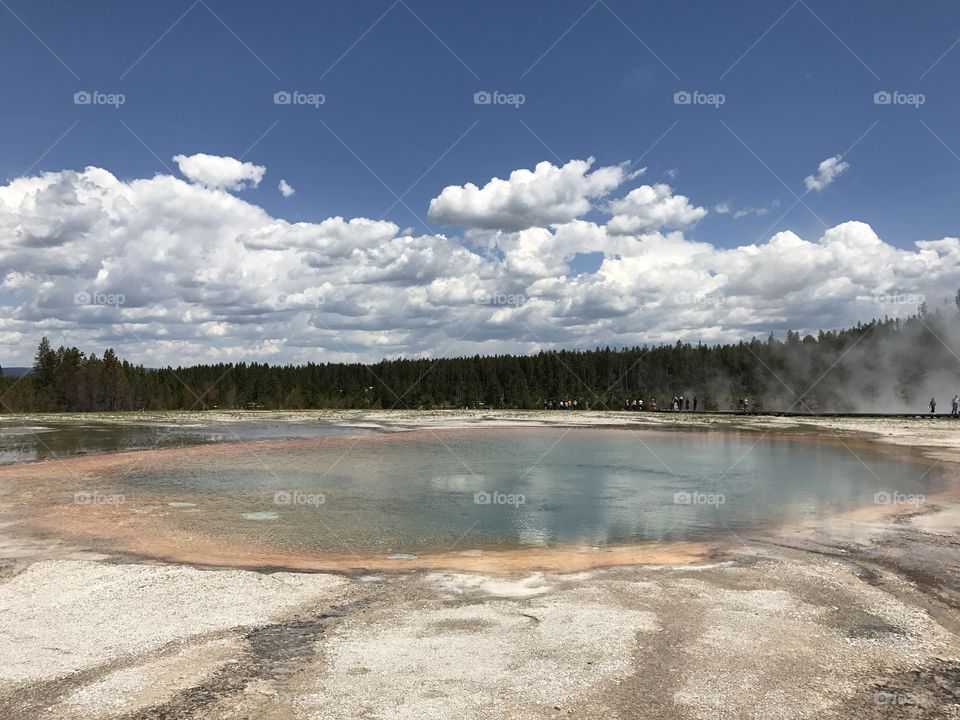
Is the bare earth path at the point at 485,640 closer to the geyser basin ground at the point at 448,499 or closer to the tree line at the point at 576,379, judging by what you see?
the geyser basin ground at the point at 448,499

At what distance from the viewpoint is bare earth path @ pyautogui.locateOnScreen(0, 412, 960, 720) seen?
5582mm

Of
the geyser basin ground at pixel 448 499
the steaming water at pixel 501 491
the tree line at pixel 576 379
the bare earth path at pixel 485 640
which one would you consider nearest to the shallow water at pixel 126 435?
the geyser basin ground at pixel 448 499

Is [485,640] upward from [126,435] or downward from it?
downward

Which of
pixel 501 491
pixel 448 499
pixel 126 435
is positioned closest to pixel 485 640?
pixel 448 499

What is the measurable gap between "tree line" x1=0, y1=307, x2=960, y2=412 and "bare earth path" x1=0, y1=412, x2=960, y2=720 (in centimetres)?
7032

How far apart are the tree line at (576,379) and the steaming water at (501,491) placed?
175ft

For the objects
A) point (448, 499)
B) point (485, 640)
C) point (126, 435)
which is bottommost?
point (448, 499)

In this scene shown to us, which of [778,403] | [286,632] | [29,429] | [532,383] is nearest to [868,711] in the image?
[286,632]

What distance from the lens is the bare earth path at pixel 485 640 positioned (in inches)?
220

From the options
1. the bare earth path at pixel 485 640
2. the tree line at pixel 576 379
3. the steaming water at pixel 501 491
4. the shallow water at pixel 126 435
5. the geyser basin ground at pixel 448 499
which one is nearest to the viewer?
the bare earth path at pixel 485 640

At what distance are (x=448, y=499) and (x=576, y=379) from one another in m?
96.2

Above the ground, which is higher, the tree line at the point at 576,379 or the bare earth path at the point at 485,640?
the tree line at the point at 576,379

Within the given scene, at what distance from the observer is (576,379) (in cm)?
11212

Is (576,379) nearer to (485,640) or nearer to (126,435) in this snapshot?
(126,435)
